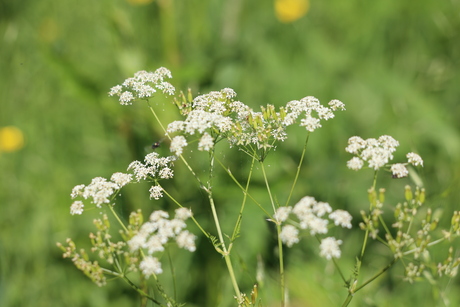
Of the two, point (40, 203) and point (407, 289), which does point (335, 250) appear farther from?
point (40, 203)

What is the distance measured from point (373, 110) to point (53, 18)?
2.56m

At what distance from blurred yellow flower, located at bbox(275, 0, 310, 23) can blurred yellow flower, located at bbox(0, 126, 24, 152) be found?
2.05m

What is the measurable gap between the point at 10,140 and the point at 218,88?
1.41m

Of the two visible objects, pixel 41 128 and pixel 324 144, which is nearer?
pixel 324 144

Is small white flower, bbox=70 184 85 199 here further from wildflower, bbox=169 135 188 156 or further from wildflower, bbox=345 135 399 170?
wildflower, bbox=345 135 399 170

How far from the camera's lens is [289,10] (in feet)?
12.2

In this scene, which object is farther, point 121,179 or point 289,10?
point 289,10

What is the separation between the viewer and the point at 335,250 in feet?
3.17

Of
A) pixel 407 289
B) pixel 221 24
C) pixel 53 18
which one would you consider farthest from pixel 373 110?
pixel 53 18

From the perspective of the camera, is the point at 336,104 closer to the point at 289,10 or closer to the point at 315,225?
the point at 315,225

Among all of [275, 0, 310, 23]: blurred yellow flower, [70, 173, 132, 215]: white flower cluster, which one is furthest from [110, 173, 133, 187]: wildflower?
[275, 0, 310, 23]: blurred yellow flower

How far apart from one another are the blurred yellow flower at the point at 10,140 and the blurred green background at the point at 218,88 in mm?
48

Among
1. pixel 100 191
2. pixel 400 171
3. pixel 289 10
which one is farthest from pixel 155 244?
pixel 289 10

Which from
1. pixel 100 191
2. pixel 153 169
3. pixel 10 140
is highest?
pixel 10 140
